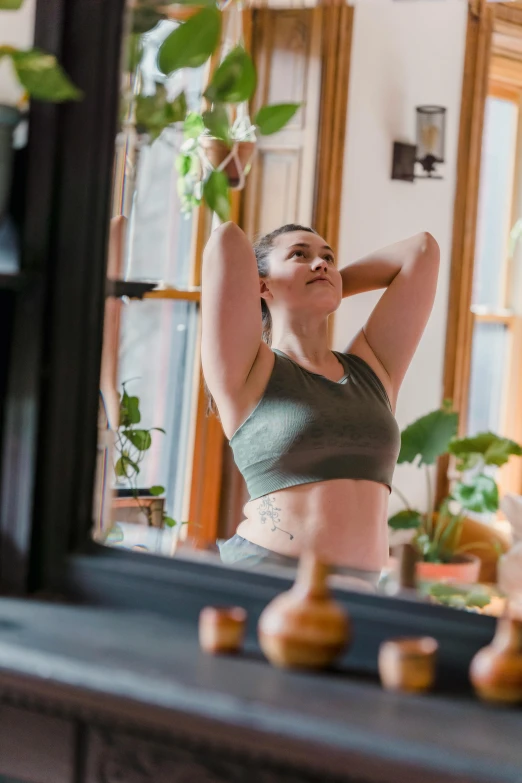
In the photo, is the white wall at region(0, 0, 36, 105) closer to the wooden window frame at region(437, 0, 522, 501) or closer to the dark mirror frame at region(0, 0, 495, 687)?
the dark mirror frame at region(0, 0, 495, 687)

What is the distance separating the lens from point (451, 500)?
93cm

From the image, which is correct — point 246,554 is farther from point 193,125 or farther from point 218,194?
point 193,125

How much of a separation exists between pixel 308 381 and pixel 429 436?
6.9 inches

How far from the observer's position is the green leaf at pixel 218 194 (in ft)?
3.66

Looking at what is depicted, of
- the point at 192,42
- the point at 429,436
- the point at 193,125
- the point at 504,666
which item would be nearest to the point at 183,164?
the point at 193,125

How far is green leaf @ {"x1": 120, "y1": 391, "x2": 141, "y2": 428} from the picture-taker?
1.19 meters

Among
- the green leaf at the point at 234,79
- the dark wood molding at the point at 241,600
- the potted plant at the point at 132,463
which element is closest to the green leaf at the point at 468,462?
the dark wood molding at the point at 241,600

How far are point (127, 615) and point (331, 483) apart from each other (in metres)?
0.29

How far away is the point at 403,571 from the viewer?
3.10ft

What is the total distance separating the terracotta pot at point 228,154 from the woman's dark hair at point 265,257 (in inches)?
3.3

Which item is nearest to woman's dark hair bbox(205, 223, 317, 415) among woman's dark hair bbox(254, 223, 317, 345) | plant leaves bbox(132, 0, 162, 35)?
woman's dark hair bbox(254, 223, 317, 345)

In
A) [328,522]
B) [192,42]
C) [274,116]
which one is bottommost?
[328,522]

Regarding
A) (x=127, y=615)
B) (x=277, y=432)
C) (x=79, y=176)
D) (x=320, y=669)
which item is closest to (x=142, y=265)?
(x=79, y=176)

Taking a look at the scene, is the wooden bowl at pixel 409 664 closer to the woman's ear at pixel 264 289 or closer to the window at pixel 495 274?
the window at pixel 495 274
